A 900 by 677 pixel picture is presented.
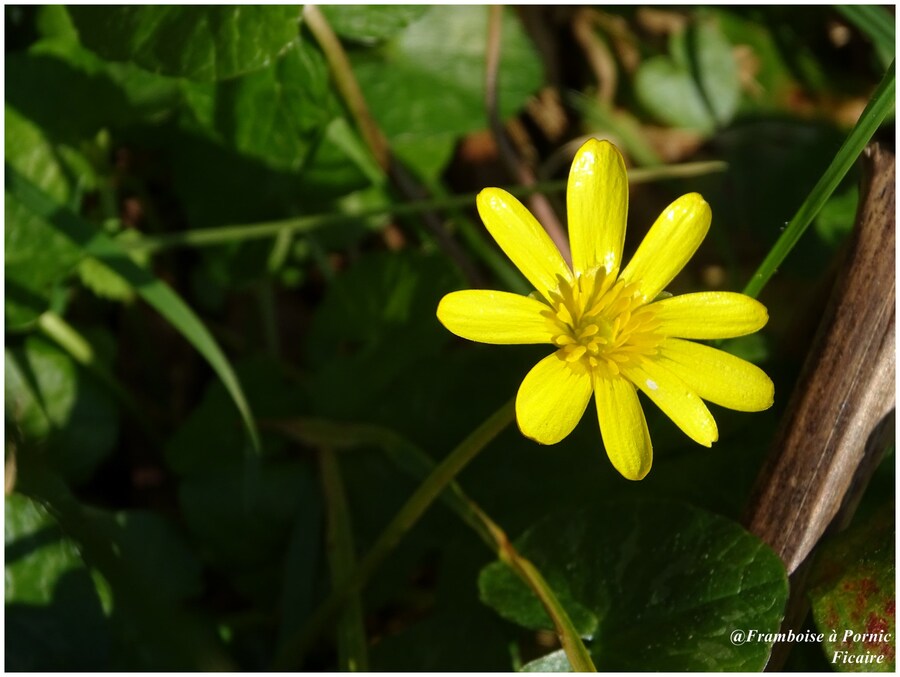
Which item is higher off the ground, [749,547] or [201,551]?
[749,547]

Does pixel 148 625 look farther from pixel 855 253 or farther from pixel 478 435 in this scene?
pixel 855 253

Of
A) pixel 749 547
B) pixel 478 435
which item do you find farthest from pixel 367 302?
pixel 749 547

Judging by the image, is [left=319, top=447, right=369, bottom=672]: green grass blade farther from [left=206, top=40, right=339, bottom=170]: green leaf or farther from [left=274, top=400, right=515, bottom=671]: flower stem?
[left=206, top=40, right=339, bottom=170]: green leaf

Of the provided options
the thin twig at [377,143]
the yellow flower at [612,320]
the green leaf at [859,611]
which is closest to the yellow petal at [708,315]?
the yellow flower at [612,320]

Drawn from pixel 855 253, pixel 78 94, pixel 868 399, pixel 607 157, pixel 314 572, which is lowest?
pixel 314 572

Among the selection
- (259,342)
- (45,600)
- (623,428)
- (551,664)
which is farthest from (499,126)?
(45,600)

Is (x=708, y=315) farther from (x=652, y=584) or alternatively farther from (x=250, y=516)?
(x=250, y=516)
